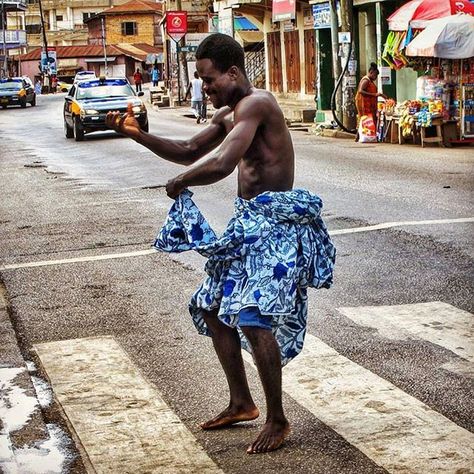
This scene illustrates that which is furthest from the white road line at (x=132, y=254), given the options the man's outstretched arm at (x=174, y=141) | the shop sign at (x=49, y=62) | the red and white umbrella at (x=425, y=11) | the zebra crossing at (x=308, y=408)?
the shop sign at (x=49, y=62)

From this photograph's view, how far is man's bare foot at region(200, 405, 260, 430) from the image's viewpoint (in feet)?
19.3

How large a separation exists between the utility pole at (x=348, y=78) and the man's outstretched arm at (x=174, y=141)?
75.6 ft

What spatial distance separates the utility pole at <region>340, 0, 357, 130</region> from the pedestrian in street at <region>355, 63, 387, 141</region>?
1796 millimetres

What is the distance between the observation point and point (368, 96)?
1050 inches

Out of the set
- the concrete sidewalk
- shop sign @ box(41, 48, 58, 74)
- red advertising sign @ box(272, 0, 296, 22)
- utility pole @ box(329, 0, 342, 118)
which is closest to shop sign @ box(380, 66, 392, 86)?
utility pole @ box(329, 0, 342, 118)

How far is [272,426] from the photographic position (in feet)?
18.2

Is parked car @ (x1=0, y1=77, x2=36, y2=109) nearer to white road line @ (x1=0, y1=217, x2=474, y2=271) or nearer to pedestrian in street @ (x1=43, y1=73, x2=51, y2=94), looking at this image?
pedestrian in street @ (x1=43, y1=73, x2=51, y2=94)

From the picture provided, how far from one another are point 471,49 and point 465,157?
2.65 metres

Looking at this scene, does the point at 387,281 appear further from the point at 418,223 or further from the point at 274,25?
the point at 274,25

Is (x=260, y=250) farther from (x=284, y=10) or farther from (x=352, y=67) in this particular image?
(x=284, y=10)

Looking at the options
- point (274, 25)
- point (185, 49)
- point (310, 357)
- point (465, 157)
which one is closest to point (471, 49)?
point (465, 157)

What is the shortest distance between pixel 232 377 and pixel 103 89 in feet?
93.4

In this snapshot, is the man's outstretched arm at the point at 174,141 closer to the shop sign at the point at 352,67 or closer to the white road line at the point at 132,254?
the white road line at the point at 132,254

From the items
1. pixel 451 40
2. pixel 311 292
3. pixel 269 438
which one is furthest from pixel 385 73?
pixel 269 438
